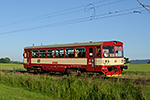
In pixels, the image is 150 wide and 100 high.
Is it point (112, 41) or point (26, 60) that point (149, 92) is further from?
point (26, 60)

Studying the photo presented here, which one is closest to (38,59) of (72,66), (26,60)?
(26,60)

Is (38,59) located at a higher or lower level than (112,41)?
lower

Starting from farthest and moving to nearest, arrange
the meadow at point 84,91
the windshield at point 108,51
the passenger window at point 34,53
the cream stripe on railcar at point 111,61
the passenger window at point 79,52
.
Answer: the passenger window at point 34,53
the passenger window at point 79,52
the windshield at point 108,51
the cream stripe on railcar at point 111,61
the meadow at point 84,91

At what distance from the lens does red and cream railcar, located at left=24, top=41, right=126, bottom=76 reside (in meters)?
17.3

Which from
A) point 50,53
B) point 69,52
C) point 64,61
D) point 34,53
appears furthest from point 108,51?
point 34,53

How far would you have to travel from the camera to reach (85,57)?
17938 mm

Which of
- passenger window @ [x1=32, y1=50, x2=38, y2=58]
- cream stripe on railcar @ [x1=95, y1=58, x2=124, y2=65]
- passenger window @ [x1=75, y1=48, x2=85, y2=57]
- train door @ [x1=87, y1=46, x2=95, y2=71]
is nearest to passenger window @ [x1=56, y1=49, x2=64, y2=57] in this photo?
passenger window @ [x1=75, y1=48, x2=85, y2=57]

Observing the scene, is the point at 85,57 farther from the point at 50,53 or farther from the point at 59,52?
the point at 50,53

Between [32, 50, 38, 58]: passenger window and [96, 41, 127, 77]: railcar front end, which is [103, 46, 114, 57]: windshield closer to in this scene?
[96, 41, 127, 77]: railcar front end

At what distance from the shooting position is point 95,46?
17.4m

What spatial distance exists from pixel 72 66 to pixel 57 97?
25.5 ft

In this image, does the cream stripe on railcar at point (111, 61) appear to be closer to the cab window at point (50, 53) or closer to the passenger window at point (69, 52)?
the passenger window at point (69, 52)

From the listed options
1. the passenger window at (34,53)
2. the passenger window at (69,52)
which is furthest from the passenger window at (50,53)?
the passenger window at (34,53)

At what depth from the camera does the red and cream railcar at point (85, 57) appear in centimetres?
1731
